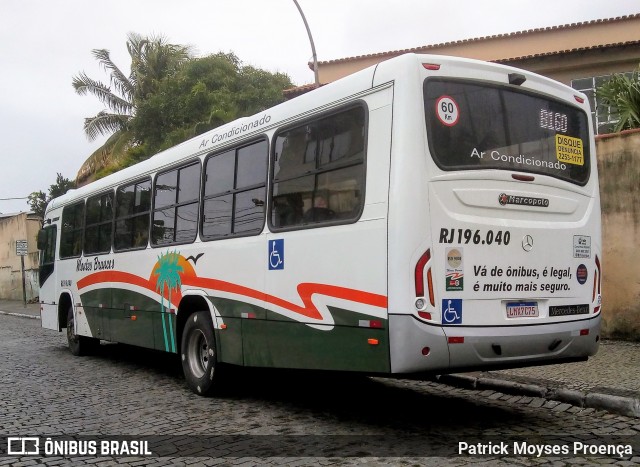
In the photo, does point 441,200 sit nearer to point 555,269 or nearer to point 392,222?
point 392,222

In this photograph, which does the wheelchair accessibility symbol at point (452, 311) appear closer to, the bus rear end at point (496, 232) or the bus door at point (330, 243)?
the bus rear end at point (496, 232)

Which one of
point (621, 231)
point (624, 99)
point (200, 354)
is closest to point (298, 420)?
point (200, 354)

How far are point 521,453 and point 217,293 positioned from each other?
372cm

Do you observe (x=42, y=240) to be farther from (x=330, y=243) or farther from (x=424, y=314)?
(x=424, y=314)

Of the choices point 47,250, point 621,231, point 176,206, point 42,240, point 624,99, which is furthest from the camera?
point 42,240

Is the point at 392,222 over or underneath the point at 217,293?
over

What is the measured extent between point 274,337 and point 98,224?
5.89 m

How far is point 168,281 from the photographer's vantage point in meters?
8.66


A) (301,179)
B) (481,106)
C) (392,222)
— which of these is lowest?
(392,222)

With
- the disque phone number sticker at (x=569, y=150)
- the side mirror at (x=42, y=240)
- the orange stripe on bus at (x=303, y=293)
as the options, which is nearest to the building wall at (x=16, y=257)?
the side mirror at (x=42, y=240)

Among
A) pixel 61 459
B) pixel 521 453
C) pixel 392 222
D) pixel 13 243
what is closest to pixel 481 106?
pixel 392 222

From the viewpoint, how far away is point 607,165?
411 inches

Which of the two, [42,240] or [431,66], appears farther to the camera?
[42,240]

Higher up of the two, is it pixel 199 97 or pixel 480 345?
pixel 199 97
